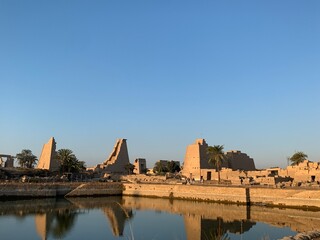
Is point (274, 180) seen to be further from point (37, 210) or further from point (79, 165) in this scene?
point (79, 165)

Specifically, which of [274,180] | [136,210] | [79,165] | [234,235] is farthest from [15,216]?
[79,165]

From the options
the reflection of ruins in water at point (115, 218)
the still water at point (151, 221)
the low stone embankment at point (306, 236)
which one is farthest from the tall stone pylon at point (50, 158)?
the low stone embankment at point (306, 236)

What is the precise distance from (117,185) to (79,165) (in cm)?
1760

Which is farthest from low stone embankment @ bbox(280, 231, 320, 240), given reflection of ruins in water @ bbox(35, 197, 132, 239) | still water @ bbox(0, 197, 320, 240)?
reflection of ruins in water @ bbox(35, 197, 132, 239)

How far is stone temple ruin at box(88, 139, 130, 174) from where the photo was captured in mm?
72938

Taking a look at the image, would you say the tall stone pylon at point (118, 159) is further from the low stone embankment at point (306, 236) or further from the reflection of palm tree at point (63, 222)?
the low stone embankment at point (306, 236)

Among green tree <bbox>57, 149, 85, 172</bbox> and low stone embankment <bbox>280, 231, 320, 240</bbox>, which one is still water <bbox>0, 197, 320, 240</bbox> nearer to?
low stone embankment <bbox>280, 231, 320, 240</bbox>

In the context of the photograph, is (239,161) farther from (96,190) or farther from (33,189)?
(33,189)

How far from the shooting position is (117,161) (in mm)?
73875

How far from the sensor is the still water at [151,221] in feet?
71.4

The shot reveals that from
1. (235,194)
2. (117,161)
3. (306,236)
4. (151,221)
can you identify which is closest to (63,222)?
(151,221)

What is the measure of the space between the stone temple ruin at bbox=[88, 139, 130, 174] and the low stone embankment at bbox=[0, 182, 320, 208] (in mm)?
26069

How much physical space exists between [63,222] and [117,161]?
46.9 metres

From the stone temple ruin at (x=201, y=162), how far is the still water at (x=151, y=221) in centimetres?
2342
